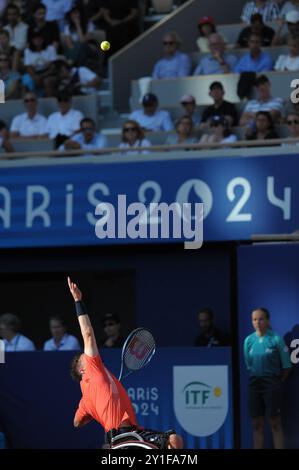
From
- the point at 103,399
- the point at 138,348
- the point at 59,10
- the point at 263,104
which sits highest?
the point at 59,10

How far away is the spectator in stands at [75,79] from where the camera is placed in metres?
17.9

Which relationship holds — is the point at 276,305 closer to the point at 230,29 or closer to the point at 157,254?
Result: the point at 157,254

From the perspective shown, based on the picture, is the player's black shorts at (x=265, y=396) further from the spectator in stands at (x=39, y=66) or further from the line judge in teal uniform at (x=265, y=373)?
the spectator in stands at (x=39, y=66)

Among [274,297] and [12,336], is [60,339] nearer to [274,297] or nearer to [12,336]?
[12,336]

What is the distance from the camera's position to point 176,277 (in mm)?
15898

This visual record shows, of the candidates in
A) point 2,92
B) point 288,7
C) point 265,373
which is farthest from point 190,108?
point 265,373

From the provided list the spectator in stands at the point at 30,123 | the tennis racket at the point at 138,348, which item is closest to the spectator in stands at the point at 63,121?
the spectator in stands at the point at 30,123

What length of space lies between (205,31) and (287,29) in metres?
1.26

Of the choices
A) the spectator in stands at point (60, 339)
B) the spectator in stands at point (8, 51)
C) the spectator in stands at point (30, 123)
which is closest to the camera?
the spectator in stands at point (60, 339)

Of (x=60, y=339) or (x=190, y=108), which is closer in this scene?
(x=60, y=339)

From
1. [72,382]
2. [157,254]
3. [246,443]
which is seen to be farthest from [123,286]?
[246,443]

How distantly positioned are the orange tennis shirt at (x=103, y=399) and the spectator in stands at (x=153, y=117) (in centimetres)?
579

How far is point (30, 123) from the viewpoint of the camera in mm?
17344

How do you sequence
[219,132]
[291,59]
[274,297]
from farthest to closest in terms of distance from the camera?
[291,59] → [219,132] → [274,297]
